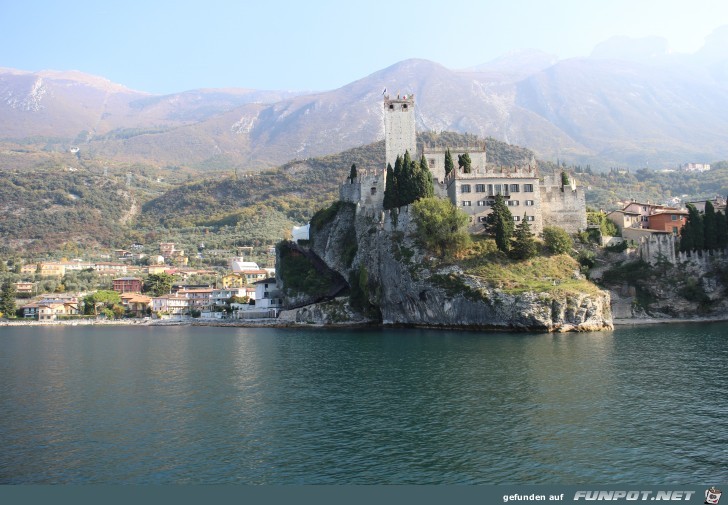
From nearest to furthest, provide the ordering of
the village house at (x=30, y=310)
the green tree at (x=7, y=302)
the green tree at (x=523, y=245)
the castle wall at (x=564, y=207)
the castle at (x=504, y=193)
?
the green tree at (x=523, y=245), the castle at (x=504, y=193), the castle wall at (x=564, y=207), the green tree at (x=7, y=302), the village house at (x=30, y=310)

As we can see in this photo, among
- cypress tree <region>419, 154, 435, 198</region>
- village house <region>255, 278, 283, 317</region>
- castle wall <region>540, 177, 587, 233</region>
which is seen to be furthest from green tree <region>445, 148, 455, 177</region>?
village house <region>255, 278, 283, 317</region>

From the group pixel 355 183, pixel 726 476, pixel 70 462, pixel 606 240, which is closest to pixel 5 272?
pixel 355 183

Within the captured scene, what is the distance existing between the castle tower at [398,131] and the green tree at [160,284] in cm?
7141

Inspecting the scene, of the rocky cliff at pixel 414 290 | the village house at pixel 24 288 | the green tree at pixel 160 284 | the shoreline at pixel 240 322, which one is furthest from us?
the village house at pixel 24 288

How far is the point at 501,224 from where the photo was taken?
236ft

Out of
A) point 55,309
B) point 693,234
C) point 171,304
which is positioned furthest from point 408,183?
point 55,309

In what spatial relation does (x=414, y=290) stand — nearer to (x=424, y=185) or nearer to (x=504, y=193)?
(x=424, y=185)

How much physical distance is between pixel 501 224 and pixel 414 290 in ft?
42.4

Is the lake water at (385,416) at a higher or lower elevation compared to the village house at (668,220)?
lower

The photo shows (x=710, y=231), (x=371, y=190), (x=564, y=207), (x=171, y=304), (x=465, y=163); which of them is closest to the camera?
(x=710, y=231)

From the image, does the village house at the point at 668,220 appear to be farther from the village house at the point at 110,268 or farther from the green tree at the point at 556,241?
the village house at the point at 110,268

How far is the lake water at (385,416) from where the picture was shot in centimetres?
2391

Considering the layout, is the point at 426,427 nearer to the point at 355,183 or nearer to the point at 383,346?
the point at 383,346

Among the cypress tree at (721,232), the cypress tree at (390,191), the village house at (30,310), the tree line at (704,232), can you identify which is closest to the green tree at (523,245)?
the cypress tree at (390,191)
